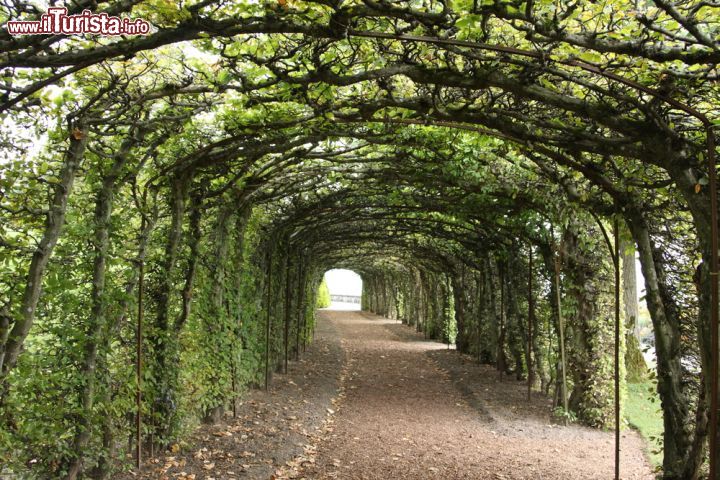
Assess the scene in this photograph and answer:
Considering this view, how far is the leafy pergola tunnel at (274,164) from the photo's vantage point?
3.19 m

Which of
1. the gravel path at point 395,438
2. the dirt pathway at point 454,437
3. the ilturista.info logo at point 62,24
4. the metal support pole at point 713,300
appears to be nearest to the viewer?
the ilturista.info logo at point 62,24

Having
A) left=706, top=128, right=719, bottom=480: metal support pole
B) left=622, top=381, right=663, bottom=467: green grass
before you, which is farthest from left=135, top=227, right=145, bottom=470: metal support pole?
left=622, top=381, right=663, bottom=467: green grass

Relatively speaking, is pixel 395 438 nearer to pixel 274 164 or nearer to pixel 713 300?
pixel 274 164

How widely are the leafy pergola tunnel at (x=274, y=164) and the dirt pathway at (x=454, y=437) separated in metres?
0.97

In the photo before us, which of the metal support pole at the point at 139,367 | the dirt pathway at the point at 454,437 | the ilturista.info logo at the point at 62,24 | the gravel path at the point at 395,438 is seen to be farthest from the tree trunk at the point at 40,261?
the dirt pathway at the point at 454,437

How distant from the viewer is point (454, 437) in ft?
25.5

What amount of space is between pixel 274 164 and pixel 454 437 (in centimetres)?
434

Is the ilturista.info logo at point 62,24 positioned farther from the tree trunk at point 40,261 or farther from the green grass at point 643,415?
the green grass at point 643,415

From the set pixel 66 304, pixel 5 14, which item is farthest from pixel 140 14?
pixel 66 304

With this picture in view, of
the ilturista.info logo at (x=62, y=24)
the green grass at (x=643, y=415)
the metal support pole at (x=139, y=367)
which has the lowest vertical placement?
the green grass at (x=643, y=415)

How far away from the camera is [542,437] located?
779cm

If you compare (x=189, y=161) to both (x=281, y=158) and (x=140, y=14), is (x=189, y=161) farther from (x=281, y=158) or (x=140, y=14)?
(x=140, y=14)

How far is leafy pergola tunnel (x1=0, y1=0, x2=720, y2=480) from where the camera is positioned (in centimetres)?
319

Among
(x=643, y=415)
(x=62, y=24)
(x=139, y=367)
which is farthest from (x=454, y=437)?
(x=62, y=24)
